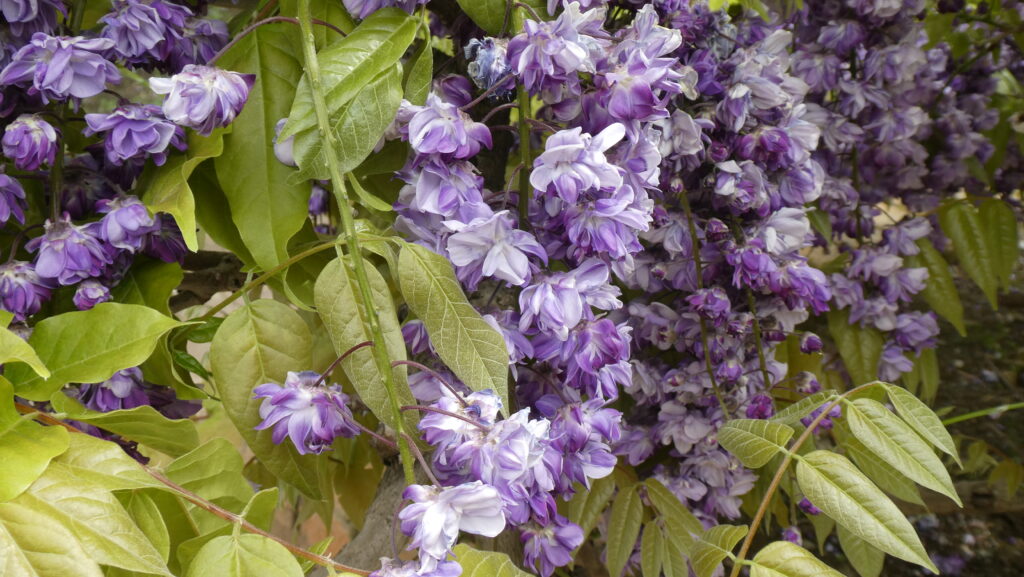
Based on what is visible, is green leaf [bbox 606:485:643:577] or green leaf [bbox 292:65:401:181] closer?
green leaf [bbox 292:65:401:181]

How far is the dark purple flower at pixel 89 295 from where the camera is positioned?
1.71 feet

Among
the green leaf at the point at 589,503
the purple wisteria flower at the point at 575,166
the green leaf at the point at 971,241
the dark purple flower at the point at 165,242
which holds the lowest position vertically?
the green leaf at the point at 589,503

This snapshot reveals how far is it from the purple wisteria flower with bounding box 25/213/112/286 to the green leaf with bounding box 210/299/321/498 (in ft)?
0.29

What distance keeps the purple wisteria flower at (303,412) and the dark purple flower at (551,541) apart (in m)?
0.16

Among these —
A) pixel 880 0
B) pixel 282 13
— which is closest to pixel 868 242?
pixel 880 0

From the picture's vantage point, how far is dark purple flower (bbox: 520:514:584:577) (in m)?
0.55

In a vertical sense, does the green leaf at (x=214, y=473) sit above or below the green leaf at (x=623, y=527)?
above

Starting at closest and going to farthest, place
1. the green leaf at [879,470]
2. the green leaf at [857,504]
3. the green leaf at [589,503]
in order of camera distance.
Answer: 1. the green leaf at [857,504]
2. the green leaf at [879,470]
3. the green leaf at [589,503]

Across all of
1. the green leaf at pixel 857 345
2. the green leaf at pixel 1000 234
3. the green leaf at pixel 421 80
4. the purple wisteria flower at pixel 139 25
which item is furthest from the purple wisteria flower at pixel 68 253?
Answer: the green leaf at pixel 1000 234

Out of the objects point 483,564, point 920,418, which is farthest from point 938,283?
point 483,564

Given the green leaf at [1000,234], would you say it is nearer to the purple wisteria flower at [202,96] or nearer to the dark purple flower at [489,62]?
the dark purple flower at [489,62]

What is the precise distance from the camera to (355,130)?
49 cm

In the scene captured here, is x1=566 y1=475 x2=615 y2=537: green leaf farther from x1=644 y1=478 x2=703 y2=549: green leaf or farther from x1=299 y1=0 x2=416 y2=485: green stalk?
x1=299 y1=0 x2=416 y2=485: green stalk

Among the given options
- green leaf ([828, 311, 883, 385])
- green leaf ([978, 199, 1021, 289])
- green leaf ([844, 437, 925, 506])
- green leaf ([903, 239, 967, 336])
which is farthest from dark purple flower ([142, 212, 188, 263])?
green leaf ([978, 199, 1021, 289])
